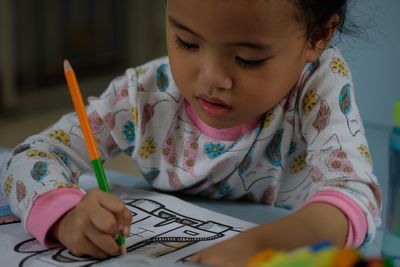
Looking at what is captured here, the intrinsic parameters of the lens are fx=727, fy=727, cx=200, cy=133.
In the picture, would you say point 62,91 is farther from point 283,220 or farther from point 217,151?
point 283,220

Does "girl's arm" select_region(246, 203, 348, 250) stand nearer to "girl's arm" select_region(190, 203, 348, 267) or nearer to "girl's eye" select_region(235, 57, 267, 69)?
"girl's arm" select_region(190, 203, 348, 267)

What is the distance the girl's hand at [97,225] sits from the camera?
539mm

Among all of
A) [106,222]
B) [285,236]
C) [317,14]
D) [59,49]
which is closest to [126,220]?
[106,222]

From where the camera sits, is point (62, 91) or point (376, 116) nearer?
point (376, 116)

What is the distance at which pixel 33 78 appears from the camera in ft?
7.01

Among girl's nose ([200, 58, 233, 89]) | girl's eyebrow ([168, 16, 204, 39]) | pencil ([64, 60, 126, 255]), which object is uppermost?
girl's eyebrow ([168, 16, 204, 39])

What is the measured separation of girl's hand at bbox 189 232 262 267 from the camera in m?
0.48

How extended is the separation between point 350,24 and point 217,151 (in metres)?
0.19

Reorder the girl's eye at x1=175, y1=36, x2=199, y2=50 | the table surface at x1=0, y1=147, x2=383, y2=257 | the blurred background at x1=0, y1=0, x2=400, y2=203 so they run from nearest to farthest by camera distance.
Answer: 1. the girl's eye at x1=175, y1=36, x2=199, y2=50
2. the table surface at x1=0, y1=147, x2=383, y2=257
3. the blurred background at x1=0, y1=0, x2=400, y2=203

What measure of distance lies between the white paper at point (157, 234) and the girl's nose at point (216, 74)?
0.42ft

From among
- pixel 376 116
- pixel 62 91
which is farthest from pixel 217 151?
pixel 62 91

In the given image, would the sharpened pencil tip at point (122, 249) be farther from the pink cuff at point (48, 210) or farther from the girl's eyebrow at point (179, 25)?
the girl's eyebrow at point (179, 25)

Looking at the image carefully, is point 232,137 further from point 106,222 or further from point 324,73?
point 106,222

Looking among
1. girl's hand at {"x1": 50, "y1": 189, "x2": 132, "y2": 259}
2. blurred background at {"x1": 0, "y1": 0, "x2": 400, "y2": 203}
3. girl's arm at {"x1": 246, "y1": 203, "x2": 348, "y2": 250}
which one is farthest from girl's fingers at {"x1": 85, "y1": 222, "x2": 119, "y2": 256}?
blurred background at {"x1": 0, "y1": 0, "x2": 400, "y2": 203}
